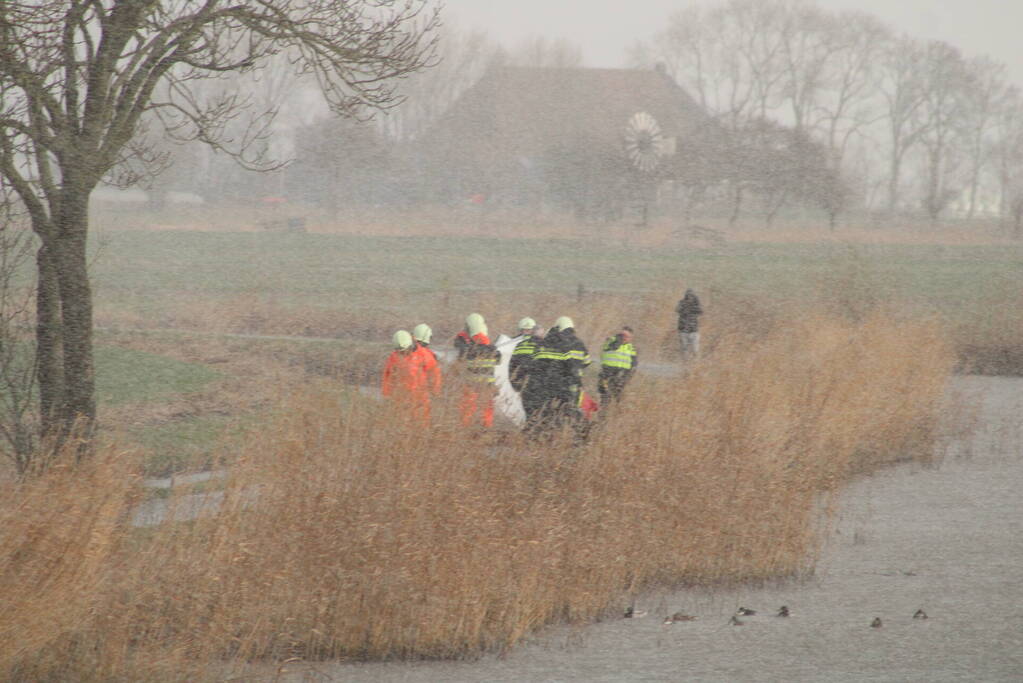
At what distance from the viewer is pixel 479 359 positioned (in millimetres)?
11484

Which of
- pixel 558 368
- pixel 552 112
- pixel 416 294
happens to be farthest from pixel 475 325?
pixel 552 112

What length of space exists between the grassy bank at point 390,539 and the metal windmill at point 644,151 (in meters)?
42.2

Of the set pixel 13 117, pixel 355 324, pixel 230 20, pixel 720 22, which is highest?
pixel 720 22

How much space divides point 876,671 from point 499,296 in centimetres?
2690

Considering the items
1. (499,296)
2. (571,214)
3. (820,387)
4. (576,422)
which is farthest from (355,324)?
(571,214)

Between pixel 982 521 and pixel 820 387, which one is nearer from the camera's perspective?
pixel 982 521

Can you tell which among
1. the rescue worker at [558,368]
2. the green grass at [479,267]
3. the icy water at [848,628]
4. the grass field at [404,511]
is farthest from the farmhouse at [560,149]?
the icy water at [848,628]

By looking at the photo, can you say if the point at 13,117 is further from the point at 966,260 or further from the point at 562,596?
the point at 966,260

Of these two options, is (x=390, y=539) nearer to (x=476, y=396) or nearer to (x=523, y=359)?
(x=476, y=396)

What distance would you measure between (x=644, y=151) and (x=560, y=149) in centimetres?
387

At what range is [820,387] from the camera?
15773mm

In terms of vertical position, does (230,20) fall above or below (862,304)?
above

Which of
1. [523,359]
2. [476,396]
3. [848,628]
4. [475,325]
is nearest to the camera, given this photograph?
[848,628]

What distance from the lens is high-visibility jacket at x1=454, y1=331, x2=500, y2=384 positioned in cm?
1043
